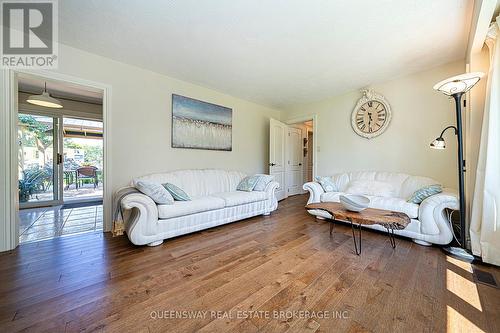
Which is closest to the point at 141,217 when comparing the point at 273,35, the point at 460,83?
the point at 273,35

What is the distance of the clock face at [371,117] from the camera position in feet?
11.3

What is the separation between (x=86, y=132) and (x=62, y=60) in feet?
11.6

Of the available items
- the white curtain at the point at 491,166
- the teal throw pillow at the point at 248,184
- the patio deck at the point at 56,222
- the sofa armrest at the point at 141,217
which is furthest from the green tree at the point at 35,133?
the white curtain at the point at 491,166

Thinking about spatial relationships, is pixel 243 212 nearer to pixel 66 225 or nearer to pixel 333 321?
pixel 333 321

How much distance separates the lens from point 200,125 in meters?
3.66

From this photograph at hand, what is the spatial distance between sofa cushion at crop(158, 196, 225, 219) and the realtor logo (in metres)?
2.23

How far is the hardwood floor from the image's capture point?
113 cm

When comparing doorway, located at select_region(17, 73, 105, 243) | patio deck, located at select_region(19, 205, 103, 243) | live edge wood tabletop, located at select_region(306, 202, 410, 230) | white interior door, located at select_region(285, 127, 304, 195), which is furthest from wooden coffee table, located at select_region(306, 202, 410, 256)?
doorway, located at select_region(17, 73, 105, 243)

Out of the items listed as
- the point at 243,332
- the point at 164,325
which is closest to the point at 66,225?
the point at 164,325

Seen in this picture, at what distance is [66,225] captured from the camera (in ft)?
9.39

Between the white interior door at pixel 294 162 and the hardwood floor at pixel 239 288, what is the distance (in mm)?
3096

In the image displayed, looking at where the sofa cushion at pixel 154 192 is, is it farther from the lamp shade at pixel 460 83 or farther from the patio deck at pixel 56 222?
the lamp shade at pixel 460 83

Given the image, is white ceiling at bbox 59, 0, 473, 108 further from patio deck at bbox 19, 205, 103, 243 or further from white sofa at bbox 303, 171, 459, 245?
patio deck at bbox 19, 205, 103, 243

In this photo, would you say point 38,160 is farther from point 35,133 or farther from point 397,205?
point 397,205
